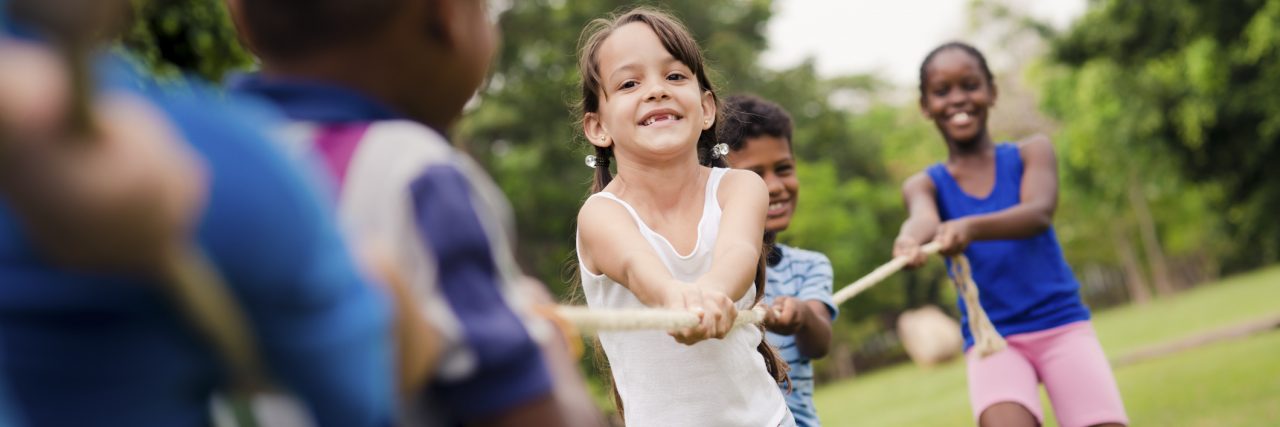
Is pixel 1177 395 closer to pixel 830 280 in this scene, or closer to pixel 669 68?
pixel 830 280

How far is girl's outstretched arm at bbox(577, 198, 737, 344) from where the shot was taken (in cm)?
251

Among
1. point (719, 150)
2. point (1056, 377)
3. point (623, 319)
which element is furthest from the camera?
point (1056, 377)

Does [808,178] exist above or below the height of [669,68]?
below

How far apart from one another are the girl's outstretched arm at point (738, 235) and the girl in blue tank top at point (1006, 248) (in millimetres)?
A: 1373

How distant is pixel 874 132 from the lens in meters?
41.1

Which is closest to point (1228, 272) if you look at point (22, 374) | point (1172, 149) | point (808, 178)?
point (808, 178)

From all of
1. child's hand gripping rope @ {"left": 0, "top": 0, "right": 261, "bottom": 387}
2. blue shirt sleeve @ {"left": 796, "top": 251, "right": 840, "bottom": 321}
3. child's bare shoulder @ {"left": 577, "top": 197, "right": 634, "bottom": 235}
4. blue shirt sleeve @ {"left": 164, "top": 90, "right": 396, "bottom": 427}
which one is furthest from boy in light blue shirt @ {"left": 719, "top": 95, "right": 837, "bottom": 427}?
child's hand gripping rope @ {"left": 0, "top": 0, "right": 261, "bottom": 387}

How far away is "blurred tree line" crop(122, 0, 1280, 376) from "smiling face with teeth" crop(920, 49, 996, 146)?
1441mm

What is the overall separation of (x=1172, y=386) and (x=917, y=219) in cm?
841

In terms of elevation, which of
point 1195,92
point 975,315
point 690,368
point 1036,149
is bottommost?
point 1195,92

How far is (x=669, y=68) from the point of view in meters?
3.25

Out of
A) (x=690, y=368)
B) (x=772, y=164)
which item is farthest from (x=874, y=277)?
(x=690, y=368)

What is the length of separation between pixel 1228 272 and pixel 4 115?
196 ft

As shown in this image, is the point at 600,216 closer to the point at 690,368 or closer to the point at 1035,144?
the point at 690,368
